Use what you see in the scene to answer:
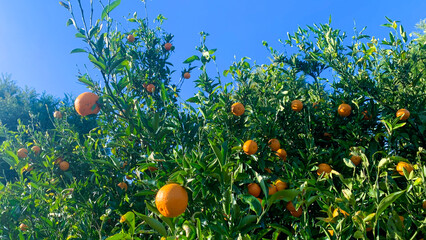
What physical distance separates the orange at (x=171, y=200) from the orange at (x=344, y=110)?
1.65m

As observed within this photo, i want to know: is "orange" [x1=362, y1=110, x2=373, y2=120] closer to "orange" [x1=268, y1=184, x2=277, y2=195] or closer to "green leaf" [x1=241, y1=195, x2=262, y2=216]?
"orange" [x1=268, y1=184, x2=277, y2=195]

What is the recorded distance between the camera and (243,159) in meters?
2.05

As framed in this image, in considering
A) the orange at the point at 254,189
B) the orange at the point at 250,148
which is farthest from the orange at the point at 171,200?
the orange at the point at 250,148

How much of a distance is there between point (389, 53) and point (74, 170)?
12.0 feet

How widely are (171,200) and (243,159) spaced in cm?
89

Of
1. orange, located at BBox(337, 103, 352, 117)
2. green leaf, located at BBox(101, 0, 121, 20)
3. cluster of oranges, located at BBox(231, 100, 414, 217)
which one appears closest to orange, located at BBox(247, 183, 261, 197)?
cluster of oranges, located at BBox(231, 100, 414, 217)

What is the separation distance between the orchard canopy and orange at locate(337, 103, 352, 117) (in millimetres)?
13

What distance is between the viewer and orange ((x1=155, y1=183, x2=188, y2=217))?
1.26 m

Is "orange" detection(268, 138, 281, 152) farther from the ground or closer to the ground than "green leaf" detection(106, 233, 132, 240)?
farther from the ground

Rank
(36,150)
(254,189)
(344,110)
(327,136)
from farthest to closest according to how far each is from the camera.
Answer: (36,150) < (327,136) < (344,110) < (254,189)

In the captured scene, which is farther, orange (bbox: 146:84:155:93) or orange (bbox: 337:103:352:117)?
orange (bbox: 146:84:155:93)

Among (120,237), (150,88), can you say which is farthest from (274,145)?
(150,88)

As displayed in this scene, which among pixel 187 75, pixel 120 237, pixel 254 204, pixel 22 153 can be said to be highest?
pixel 187 75

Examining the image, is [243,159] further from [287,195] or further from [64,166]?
[64,166]
